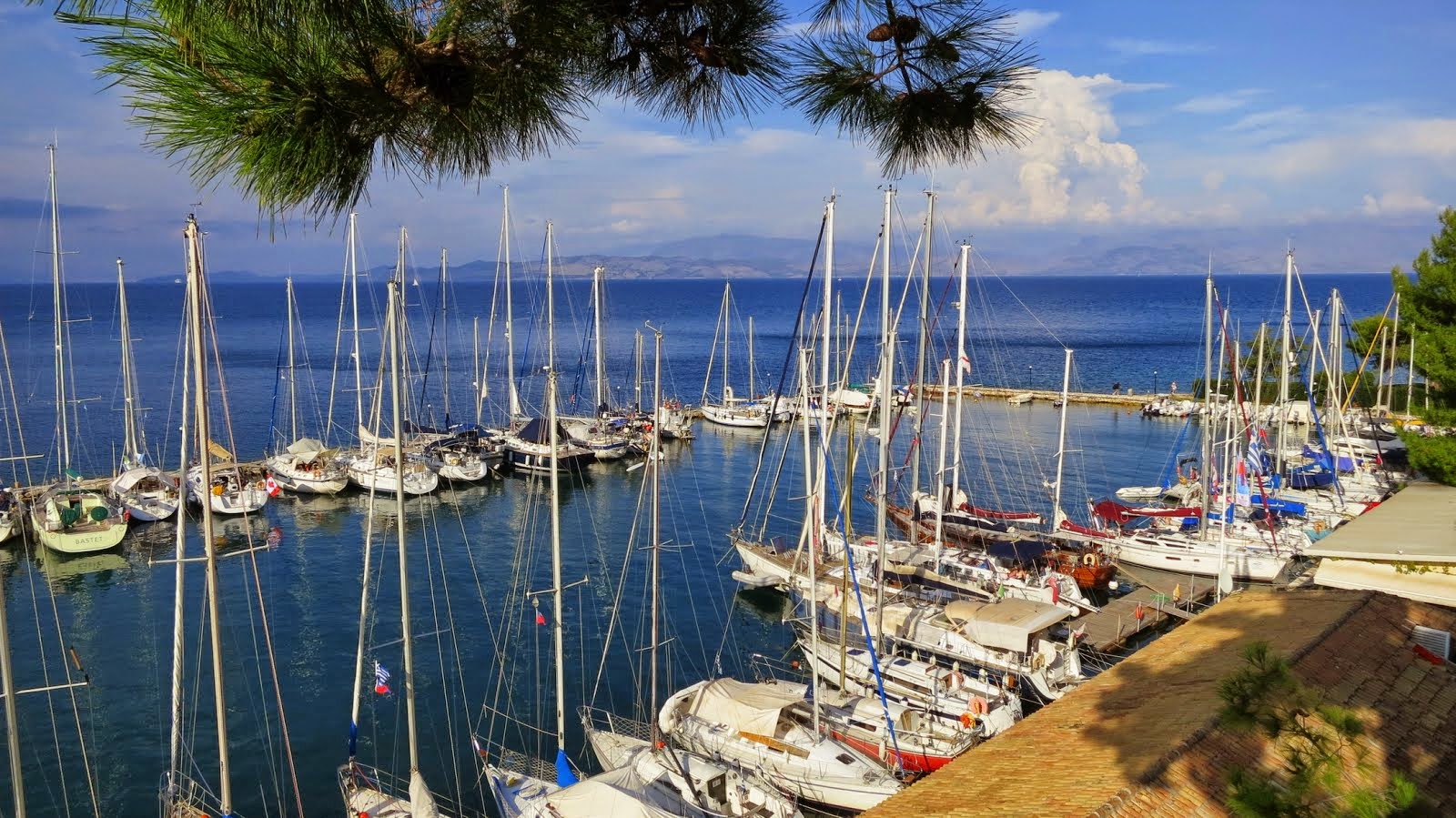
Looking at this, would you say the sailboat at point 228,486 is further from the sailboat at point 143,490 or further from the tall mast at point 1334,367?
the tall mast at point 1334,367

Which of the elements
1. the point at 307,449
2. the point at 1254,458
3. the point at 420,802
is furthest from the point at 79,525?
the point at 1254,458

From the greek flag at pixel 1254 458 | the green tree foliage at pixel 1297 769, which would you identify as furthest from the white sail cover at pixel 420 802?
the greek flag at pixel 1254 458

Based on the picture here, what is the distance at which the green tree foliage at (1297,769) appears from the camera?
3422 millimetres

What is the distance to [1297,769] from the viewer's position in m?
3.96

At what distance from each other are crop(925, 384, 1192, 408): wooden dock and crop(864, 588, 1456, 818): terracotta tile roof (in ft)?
140

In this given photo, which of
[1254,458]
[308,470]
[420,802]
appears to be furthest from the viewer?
[308,470]

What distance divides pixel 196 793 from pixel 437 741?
11.8ft

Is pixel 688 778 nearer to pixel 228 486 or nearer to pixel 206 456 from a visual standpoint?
pixel 206 456

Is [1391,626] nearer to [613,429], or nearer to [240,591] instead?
[240,591]

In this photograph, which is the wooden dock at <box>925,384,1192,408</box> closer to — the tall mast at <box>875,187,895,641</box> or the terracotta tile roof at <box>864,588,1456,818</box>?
the tall mast at <box>875,187,895,641</box>

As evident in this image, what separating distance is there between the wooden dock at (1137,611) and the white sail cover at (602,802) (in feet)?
36.3

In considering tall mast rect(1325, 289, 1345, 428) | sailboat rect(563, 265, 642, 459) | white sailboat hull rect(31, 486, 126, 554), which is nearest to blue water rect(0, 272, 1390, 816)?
white sailboat hull rect(31, 486, 126, 554)

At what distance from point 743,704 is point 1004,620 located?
6046 millimetres

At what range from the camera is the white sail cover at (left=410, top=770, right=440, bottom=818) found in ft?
Result: 40.2
